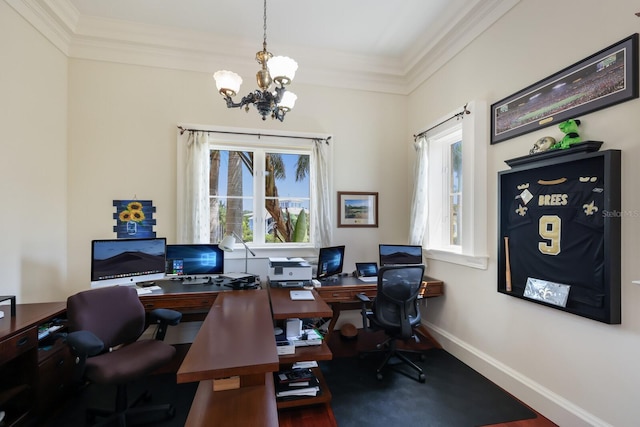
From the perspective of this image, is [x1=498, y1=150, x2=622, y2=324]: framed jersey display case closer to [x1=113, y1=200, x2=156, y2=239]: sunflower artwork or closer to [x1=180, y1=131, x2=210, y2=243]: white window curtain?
[x1=180, y1=131, x2=210, y2=243]: white window curtain

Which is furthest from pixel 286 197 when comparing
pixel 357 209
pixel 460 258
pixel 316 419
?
pixel 316 419

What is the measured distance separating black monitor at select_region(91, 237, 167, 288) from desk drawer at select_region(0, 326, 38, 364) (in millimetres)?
655

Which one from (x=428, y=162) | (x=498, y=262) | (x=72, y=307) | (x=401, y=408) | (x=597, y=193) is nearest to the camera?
(x=597, y=193)

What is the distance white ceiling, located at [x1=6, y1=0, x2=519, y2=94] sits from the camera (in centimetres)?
277

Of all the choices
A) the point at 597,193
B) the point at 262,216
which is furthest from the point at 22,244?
the point at 597,193

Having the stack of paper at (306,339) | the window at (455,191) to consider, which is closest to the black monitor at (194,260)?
the stack of paper at (306,339)

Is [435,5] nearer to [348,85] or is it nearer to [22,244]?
[348,85]

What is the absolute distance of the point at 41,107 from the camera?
2693mm

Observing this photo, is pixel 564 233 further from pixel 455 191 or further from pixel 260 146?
pixel 260 146

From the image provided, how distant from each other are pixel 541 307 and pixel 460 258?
0.87 m

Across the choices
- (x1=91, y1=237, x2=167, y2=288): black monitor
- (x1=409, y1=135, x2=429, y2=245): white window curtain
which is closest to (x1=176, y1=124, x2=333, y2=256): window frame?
(x1=91, y1=237, x2=167, y2=288): black monitor

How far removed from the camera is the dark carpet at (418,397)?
2.07 metres

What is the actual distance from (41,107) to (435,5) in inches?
153

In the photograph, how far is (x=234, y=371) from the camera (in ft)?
4.26
